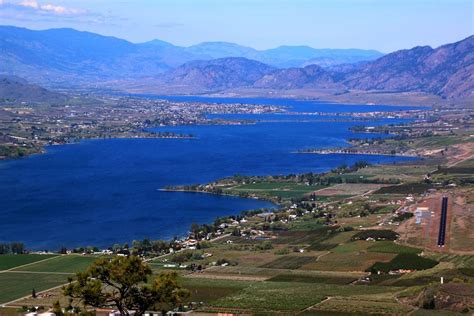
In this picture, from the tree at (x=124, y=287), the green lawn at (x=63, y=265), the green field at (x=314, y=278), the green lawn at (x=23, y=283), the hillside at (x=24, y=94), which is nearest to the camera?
the tree at (x=124, y=287)

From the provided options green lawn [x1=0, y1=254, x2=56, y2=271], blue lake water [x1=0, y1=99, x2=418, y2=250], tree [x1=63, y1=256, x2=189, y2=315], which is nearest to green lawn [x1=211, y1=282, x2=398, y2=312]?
green lawn [x1=0, y1=254, x2=56, y2=271]

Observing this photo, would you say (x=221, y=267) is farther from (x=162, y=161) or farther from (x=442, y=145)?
(x=442, y=145)

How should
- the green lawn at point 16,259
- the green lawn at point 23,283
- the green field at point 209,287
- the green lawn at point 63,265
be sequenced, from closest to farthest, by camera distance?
the green field at point 209,287, the green lawn at point 23,283, the green lawn at point 63,265, the green lawn at point 16,259

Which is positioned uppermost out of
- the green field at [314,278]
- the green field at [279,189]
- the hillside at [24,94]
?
the hillside at [24,94]

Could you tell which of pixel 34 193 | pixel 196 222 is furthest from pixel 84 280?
pixel 34 193

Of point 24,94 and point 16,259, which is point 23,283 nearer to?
point 16,259

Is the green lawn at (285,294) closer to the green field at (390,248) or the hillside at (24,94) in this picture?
the green field at (390,248)

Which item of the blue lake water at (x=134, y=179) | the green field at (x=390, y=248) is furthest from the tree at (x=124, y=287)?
the blue lake water at (x=134, y=179)
